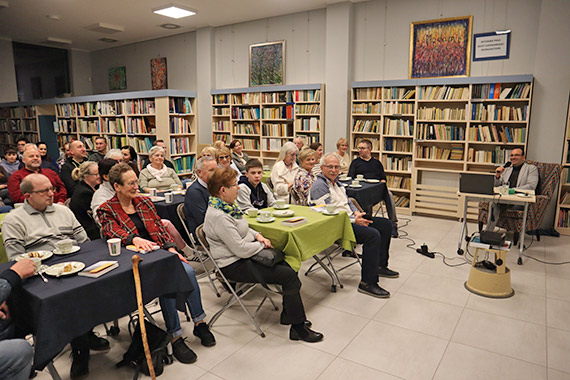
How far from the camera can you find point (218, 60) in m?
9.69

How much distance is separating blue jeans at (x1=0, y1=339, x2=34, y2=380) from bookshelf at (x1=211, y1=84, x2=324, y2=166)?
6.65 meters

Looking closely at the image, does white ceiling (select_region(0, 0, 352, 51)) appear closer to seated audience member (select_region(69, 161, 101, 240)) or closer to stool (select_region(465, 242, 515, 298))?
seated audience member (select_region(69, 161, 101, 240))

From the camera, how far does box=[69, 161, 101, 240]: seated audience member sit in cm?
363

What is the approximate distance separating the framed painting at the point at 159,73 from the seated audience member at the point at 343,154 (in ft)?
20.0

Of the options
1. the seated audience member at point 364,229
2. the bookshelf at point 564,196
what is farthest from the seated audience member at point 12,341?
the bookshelf at point 564,196

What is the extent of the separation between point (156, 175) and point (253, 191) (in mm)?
1927

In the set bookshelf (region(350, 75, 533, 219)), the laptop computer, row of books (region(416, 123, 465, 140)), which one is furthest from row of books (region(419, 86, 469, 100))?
the laptop computer

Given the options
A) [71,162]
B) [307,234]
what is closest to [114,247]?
[307,234]

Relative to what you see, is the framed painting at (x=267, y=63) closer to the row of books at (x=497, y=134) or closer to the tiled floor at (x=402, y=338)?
the row of books at (x=497, y=134)

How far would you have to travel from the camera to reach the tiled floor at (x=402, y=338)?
106 inches

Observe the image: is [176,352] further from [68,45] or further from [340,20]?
[68,45]

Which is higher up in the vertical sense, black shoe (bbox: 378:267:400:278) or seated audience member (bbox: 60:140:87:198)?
seated audience member (bbox: 60:140:87:198)

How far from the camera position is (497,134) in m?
6.43

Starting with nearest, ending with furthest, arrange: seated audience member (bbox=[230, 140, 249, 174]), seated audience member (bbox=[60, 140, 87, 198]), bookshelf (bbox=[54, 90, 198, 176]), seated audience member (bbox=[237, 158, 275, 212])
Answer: seated audience member (bbox=[237, 158, 275, 212]) < seated audience member (bbox=[60, 140, 87, 198]) < seated audience member (bbox=[230, 140, 249, 174]) < bookshelf (bbox=[54, 90, 198, 176])
